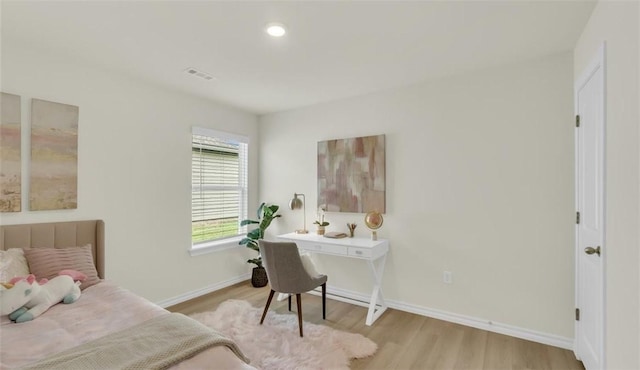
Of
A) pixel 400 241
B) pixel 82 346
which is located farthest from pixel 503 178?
pixel 82 346

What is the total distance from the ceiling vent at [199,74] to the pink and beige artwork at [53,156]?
1015 mm

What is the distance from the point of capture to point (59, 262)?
227cm

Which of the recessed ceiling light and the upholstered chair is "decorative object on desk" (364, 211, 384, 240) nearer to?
the upholstered chair

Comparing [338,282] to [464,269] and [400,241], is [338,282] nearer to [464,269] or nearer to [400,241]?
[400,241]

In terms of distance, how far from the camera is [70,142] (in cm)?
262

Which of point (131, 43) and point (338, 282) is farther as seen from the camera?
point (338, 282)

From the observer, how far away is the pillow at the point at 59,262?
218cm

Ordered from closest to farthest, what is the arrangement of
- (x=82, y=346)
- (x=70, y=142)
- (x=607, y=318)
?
(x=82, y=346) < (x=607, y=318) < (x=70, y=142)

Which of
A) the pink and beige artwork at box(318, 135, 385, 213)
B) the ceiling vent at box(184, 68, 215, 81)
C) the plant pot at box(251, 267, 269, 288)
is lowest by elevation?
the plant pot at box(251, 267, 269, 288)

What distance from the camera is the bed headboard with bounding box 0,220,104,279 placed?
227cm

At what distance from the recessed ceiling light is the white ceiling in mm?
57

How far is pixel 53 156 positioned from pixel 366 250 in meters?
2.87

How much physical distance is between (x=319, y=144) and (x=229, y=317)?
2.23m

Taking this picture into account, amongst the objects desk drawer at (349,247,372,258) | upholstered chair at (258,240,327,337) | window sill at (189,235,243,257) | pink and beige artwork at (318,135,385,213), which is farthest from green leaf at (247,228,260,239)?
desk drawer at (349,247,372,258)
